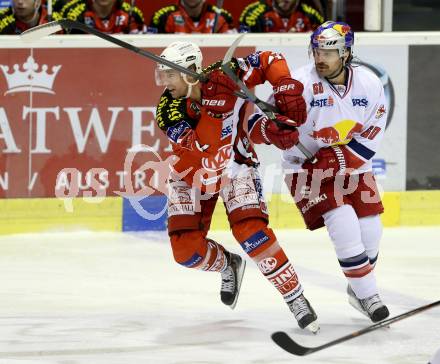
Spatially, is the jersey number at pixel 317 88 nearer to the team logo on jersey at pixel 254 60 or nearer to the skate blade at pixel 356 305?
the team logo on jersey at pixel 254 60

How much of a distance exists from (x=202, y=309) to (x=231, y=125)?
0.88 metres

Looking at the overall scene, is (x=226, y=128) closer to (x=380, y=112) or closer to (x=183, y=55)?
(x=183, y=55)

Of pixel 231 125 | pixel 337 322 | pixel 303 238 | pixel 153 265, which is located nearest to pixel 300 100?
pixel 231 125

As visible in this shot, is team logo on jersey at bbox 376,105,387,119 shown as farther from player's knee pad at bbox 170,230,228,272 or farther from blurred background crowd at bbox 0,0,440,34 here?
blurred background crowd at bbox 0,0,440,34

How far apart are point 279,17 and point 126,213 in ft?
5.21

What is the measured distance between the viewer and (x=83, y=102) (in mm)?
7246

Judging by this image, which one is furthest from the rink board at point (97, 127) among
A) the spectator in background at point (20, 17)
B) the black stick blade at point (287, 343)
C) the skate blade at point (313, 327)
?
the black stick blade at point (287, 343)

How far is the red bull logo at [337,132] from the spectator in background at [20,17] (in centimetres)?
261

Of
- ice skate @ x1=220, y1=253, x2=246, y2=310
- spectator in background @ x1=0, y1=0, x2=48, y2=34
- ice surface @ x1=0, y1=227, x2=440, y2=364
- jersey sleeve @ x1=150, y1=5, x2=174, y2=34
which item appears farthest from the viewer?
jersey sleeve @ x1=150, y1=5, x2=174, y2=34

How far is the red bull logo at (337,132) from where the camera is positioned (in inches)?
207

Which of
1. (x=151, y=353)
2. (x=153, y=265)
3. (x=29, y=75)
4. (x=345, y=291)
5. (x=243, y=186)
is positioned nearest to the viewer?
(x=151, y=353)

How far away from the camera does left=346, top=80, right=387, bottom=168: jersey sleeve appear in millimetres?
5293

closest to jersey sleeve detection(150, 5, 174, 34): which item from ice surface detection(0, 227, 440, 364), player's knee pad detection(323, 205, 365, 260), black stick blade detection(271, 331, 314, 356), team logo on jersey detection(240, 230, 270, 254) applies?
ice surface detection(0, 227, 440, 364)

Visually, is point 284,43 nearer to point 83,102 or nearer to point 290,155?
point 83,102
